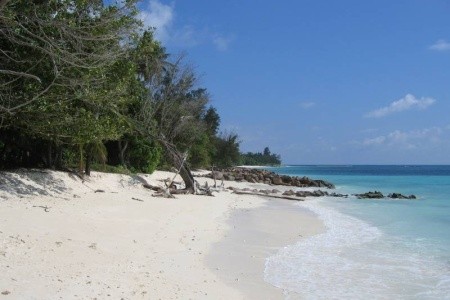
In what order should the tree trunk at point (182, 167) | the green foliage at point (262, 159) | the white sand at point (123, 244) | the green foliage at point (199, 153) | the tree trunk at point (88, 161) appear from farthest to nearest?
the green foliage at point (262, 159)
the green foliage at point (199, 153)
the tree trunk at point (182, 167)
the tree trunk at point (88, 161)
the white sand at point (123, 244)

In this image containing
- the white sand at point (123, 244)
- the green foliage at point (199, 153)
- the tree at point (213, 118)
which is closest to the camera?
the white sand at point (123, 244)

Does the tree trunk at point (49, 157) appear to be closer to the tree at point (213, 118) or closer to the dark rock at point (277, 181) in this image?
the dark rock at point (277, 181)

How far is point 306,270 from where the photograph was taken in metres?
9.38

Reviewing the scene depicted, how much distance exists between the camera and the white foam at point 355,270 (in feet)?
26.5

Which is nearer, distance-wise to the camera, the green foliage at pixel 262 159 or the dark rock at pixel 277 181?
the dark rock at pixel 277 181

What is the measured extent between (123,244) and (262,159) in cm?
15156

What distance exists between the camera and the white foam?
8.09 meters

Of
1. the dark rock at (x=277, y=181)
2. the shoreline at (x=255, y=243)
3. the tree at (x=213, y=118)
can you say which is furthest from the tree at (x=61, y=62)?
the tree at (x=213, y=118)

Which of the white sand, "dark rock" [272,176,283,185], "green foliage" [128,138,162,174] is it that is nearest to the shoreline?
the white sand

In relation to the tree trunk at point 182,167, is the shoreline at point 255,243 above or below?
below

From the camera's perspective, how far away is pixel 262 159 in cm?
16075

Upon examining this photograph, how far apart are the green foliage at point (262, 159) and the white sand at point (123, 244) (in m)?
124

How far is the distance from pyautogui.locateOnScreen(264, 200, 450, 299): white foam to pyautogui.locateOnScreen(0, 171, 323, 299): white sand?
1.65 feet

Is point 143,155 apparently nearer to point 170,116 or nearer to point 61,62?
point 170,116
